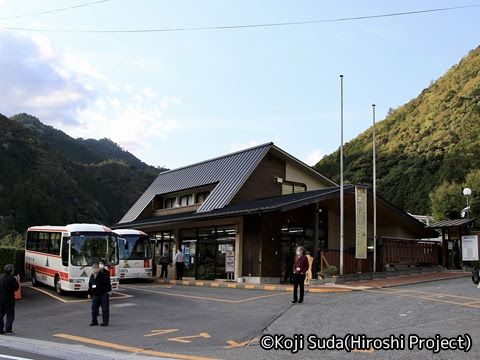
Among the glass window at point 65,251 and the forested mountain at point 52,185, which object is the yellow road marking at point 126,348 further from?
the forested mountain at point 52,185

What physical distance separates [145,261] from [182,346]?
17053 mm

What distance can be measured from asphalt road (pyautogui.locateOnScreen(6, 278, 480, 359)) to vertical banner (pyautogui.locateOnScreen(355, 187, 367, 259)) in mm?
2900

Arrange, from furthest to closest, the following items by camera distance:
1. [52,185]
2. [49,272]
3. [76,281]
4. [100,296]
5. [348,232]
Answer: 1. [52,185]
2. [348,232]
3. [49,272]
4. [76,281]
5. [100,296]

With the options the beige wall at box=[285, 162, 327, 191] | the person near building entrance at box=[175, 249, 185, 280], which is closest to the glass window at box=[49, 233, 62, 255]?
the person near building entrance at box=[175, 249, 185, 280]

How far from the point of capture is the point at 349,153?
8106cm

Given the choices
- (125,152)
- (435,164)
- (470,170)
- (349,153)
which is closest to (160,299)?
(470,170)

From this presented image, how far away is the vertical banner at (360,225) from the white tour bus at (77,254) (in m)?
10.0

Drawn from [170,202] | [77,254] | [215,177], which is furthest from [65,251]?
[170,202]

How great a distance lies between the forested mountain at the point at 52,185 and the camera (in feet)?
234

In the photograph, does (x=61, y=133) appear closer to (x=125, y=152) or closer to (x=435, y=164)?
(x=125, y=152)

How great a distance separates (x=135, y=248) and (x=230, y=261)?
5610 mm

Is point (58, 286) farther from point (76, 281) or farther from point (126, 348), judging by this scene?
point (126, 348)

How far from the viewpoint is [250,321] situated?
40.5 ft

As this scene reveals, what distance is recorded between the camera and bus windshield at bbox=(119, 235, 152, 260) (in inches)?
1022
